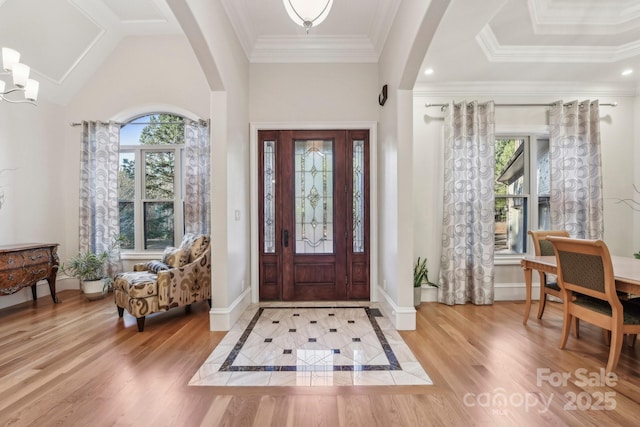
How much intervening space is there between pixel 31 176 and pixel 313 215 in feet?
13.4

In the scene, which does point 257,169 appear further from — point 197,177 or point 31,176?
point 31,176

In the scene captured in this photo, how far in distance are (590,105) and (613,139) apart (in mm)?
669

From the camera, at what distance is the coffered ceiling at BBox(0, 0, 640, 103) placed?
10.1 feet

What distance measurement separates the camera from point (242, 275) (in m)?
3.58

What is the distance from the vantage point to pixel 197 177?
13.8 ft

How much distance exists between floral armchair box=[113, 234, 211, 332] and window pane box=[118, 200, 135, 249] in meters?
1.30

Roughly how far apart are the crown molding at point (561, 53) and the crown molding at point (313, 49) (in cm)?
153

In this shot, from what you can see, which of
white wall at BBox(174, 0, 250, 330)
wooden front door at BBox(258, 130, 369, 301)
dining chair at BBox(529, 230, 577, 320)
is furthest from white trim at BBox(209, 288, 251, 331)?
dining chair at BBox(529, 230, 577, 320)

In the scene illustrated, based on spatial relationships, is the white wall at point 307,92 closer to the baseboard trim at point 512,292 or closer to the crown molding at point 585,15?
the crown molding at point 585,15

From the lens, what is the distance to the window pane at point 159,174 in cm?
468

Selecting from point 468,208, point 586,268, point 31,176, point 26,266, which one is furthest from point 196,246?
point 586,268

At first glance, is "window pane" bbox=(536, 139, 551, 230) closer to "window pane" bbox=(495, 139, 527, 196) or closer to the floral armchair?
"window pane" bbox=(495, 139, 527, 196)

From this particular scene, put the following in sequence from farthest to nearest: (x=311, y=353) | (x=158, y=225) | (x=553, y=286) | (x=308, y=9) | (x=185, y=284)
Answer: (x=158, y=225), (x=185, y=284), (x=553, y=286), (x=311, y=353), (x=308, y=9)

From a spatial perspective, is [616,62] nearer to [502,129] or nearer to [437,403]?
[502,129]
